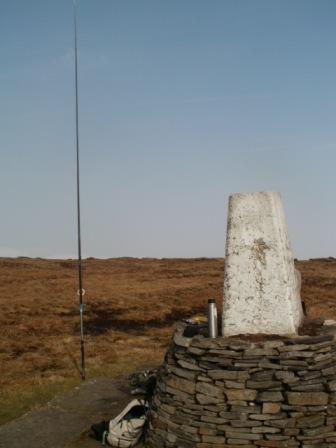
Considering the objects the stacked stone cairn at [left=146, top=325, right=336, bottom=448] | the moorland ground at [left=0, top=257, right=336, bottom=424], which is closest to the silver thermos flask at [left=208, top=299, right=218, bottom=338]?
the stacked stone cairn at [left=146, top=325, right=336, bottom=448]

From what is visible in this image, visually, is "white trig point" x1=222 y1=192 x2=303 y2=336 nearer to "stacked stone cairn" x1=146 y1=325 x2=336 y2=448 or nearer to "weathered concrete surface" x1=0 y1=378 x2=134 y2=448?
"stacked stone cairn" x1=146 y1=325 x2=336 y2=448

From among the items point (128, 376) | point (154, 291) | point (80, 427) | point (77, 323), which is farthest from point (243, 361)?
point (154, 291)

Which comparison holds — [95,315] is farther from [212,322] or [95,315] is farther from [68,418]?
[212,322]

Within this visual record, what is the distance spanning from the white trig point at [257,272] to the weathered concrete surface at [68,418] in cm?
407

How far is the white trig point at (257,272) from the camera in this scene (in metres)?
9.22

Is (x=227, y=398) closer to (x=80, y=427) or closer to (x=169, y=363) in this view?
(x=169, y=363)

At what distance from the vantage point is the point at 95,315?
29.5 meters

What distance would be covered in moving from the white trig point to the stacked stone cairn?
606 millimetres

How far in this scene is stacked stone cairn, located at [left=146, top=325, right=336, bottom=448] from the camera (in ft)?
26.9

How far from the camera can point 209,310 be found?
938 centimetres

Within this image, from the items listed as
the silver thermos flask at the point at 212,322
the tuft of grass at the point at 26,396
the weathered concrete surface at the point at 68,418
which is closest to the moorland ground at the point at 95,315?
the tuft of grass at the point at 26,396

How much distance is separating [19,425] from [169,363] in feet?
14.1

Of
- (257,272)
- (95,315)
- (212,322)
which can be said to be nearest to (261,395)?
(212,322)

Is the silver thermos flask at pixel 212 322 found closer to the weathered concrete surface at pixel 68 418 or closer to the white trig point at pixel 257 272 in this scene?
the white trig point at pixel 257 272
